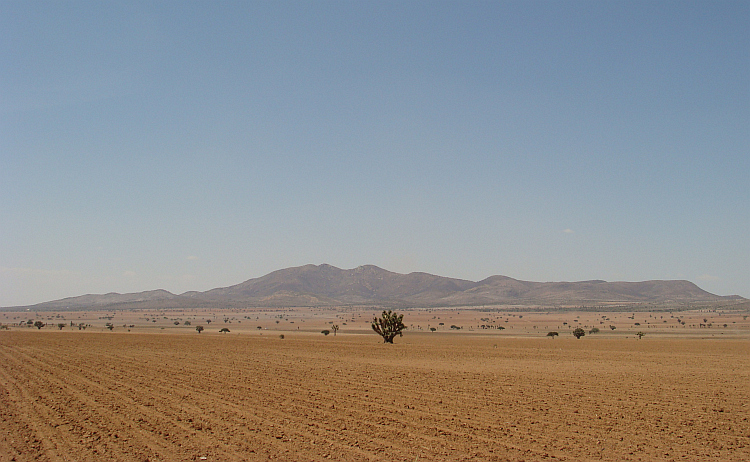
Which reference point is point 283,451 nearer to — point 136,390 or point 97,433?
point 97,433

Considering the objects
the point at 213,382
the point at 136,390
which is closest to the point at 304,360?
the point at 213,382

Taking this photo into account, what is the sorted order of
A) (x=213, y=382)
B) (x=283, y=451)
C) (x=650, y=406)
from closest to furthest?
(x=283, y=451), (x=650, y=406), (x=213, y=382)

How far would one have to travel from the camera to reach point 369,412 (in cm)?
1761

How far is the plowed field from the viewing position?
13227 mm

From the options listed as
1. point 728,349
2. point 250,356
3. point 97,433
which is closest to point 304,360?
point 250,356

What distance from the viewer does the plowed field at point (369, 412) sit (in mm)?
13227

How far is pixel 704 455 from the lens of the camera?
42.9 ft

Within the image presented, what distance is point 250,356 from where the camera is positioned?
38594 millimetres

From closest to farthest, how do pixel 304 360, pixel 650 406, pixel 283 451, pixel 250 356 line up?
pixel 283 451
pixel 650 406
pixel 304 360
pixel 250 356

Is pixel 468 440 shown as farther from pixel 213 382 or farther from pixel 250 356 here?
pixel 250 356

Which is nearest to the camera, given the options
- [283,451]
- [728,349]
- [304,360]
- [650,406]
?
[283,451]

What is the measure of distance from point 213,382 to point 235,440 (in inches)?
437

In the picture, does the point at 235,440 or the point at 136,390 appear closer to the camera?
the point at 235,440

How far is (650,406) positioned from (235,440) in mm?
13756
